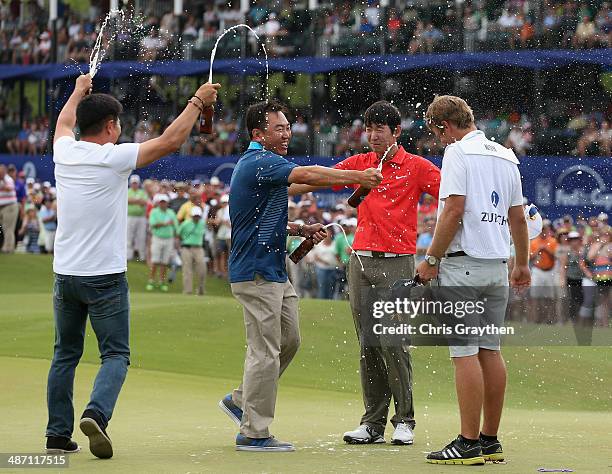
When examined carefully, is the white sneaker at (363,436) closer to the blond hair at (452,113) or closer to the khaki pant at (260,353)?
the khaki pant at (260,353)

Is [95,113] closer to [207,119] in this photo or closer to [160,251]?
[207,119]

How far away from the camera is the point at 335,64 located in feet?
111

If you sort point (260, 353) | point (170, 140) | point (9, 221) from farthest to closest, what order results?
1. point (9, 221)
2. point (260, 353)
3. point (170, 140)

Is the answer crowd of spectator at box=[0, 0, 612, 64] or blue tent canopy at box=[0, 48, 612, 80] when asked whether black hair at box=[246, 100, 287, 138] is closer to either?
blue tent canopy at box=[0, 48, 612, 80]

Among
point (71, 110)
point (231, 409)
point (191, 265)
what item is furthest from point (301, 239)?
point (71, 110)

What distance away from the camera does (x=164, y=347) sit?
14.4 m

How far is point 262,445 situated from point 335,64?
87.2 feet

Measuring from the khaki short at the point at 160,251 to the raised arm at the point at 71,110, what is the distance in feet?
53.8

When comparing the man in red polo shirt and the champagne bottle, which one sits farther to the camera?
the man in red polo shirt

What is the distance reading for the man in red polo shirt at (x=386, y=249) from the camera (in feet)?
28.1

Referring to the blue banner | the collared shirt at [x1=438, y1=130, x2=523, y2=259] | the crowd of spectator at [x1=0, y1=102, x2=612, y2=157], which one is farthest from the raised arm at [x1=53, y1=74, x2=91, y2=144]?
the blue banner

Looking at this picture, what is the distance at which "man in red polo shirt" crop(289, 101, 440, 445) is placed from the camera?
8.56 metres

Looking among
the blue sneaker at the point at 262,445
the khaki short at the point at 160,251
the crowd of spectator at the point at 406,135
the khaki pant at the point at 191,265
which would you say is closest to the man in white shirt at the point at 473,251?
the blue sneaker at the point at 262,445

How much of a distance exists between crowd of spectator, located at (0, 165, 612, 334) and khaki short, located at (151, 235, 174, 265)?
→ 0.03 metres
